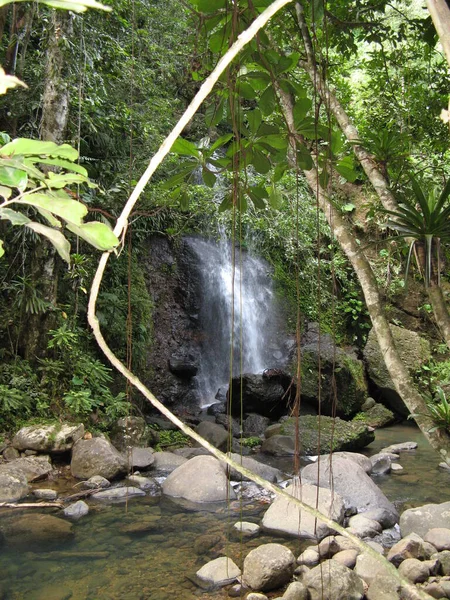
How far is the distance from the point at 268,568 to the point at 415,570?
1.03m

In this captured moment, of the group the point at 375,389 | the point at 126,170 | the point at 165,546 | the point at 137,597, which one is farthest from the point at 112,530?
the point at 375,389

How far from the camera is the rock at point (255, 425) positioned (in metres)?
8.62

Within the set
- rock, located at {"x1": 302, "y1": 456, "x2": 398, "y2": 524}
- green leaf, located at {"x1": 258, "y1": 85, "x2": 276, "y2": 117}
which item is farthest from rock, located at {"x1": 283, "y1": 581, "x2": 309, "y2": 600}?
green leaf, located at {"x1": 258, "y1": 85, "x2": 276, "y2": 117}

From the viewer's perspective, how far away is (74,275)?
7125mm

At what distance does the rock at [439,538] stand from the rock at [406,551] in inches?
5.6

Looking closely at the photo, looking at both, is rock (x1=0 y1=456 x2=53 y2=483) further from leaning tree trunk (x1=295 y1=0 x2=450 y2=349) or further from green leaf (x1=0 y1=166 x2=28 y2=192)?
green leaf (x1=0 y1=166 x2=28 y2=192)

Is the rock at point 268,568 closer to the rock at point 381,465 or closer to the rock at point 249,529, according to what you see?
the rock at point 249,529

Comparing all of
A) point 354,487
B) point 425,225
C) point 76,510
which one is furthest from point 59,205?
point 354,487

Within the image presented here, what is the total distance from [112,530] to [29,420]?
8.44ft

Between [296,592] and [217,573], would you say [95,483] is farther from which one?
[296,592]

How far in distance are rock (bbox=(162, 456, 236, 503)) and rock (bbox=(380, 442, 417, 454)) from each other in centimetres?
301

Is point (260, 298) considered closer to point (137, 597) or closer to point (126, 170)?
point (126, 170)

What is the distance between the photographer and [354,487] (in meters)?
5.42

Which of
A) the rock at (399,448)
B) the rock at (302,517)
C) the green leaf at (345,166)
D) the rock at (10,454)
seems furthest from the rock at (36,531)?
the rock at (399,448)
